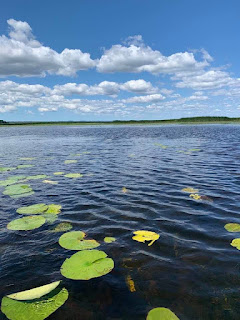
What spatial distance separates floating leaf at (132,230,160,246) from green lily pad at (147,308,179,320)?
2.26 meters

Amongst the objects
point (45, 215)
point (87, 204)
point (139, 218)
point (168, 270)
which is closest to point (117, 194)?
point (87, 204)

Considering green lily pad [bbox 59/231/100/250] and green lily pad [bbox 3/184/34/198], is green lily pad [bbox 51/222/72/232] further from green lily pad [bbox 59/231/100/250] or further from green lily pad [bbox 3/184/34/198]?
green lily pad [bbox 3/184/34/198]

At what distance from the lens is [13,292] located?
443 centimetres

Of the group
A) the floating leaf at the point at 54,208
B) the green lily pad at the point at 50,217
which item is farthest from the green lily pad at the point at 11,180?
the green lily pad at the point at 50,217

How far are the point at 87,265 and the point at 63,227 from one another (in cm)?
245

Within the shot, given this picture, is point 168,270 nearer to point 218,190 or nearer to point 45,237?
point 45,237

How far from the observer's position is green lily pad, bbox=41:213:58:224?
25.0 feet

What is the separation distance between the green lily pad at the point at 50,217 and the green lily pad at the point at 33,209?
369mm

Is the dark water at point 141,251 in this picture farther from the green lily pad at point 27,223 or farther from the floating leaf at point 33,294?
the floating leaf at point 33,294

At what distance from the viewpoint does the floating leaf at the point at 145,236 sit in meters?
6.26

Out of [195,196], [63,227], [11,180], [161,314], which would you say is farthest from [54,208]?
[161,314]

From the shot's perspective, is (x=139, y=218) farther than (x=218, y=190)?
No

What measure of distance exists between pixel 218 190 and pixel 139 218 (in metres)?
4.62

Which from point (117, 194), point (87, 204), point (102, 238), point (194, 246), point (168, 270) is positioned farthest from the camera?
point (117, 194)
